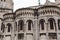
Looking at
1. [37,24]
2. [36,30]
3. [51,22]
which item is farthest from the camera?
[37,24]

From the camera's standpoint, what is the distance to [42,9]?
2012cm

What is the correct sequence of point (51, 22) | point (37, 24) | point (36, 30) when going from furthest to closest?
point (37, 24) → point (36, 30) → point (51, 22)

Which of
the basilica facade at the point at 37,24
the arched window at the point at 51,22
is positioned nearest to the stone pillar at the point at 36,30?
the basilica facade at the point at 37,24

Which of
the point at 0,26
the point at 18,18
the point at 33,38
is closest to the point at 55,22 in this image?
the point at 33,38

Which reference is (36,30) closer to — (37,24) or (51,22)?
(37,24)

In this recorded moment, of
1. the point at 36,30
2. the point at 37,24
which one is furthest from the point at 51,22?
the point at 36,30

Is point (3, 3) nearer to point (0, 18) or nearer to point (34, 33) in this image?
point (0, 18)

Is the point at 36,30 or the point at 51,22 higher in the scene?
the point at 51,22

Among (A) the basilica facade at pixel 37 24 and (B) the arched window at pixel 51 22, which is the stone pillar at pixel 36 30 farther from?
(B) the arched window at pixel 51 22

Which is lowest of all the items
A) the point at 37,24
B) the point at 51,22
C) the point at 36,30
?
the point at 36,30

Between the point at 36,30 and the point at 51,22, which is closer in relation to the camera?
the point at 51,22

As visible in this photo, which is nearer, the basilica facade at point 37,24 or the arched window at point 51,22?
the basilica facade at point 37,24

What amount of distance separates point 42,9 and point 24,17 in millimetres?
2584

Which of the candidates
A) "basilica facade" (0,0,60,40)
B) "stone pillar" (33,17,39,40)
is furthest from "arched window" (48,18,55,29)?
"stone pillar" (33,17,39,40)
